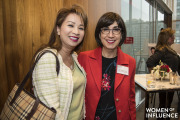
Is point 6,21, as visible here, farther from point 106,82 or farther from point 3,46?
point 106,82

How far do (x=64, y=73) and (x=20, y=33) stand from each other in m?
0.58

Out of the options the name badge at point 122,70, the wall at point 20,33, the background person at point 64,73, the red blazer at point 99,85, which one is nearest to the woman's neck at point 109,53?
the red blazer at point 99,85

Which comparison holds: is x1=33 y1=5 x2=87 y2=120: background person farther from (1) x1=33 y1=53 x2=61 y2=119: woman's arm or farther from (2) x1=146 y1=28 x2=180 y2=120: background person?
(2) x1=146 y1=28 x2=180 y2=120: background person

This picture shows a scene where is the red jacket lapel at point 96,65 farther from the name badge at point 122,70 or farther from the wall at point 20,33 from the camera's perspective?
the wall at point 20,33

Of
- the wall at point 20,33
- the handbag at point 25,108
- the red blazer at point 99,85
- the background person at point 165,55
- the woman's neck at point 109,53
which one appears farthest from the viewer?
the background person at point 165,55

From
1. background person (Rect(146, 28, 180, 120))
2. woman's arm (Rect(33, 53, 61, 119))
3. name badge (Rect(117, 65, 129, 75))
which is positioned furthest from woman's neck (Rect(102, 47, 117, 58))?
background person (Rect(146, 28, 180, 120))

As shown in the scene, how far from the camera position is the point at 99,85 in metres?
1.44

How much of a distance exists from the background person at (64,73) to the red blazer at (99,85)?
0.16 meters

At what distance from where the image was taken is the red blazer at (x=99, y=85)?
4.76ft

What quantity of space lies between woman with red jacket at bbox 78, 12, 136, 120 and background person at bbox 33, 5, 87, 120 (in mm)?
182

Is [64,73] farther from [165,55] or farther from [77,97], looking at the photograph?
[165,55]

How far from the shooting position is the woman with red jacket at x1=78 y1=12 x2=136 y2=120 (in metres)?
1.46

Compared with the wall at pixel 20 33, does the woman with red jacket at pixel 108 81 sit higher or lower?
lower

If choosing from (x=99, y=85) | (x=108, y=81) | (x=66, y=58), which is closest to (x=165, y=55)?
(x=108, y=81)
